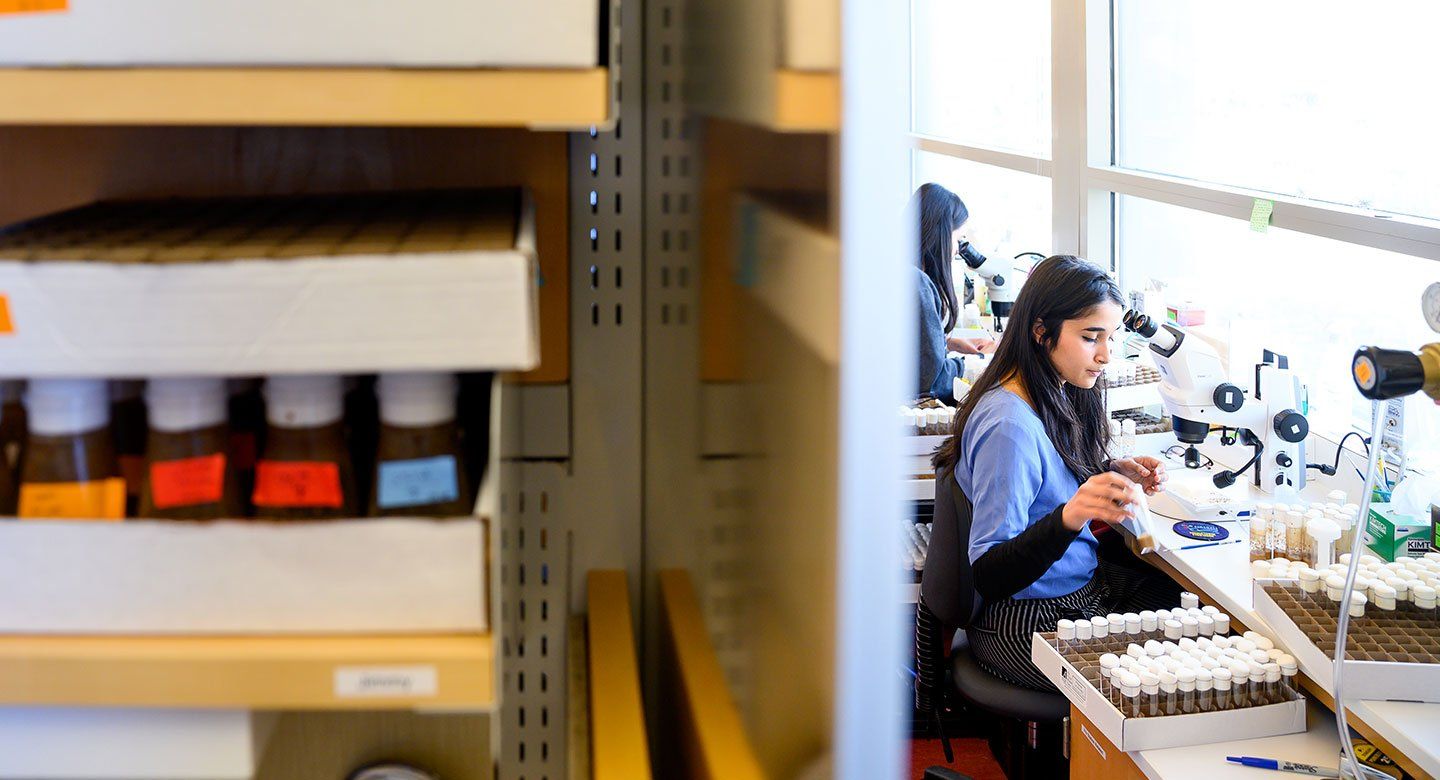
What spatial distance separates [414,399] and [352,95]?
18cm

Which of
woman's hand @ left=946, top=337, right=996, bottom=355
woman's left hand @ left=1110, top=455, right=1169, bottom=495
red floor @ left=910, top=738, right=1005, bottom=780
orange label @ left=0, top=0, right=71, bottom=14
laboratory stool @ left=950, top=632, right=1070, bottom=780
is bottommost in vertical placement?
red floor @ left=910, top=738, right=1005, bottom=780

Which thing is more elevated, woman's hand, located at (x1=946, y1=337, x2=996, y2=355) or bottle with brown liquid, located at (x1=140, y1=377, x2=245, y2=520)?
bottle with brown liquid, located at (x1=140, y1=377, x2=245, y2=520)

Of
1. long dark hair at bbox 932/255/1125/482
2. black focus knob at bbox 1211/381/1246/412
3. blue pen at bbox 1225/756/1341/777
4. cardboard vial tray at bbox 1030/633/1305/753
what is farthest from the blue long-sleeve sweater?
blue pen at bbox 1225/756/1341/777

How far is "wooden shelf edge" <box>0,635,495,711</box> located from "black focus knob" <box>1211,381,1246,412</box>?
2452mm

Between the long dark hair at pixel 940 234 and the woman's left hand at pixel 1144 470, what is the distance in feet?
5.29

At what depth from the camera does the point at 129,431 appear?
2.57 ft

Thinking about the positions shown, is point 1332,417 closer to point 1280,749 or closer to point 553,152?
point 1280,749

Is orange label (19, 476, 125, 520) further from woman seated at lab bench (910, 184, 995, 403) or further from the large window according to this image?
woman seated at lab bench (910, 184, 995, 403)

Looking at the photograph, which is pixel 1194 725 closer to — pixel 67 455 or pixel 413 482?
pixel 413 482

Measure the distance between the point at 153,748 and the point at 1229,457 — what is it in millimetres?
2780

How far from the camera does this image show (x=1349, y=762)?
1870 mm

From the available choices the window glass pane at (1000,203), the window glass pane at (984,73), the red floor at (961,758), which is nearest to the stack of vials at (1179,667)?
the red floor at (961,758)

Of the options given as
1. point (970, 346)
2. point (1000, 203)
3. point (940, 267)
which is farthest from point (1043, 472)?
point (1000, 203)

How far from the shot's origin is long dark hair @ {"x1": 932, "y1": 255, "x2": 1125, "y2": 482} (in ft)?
9.85
